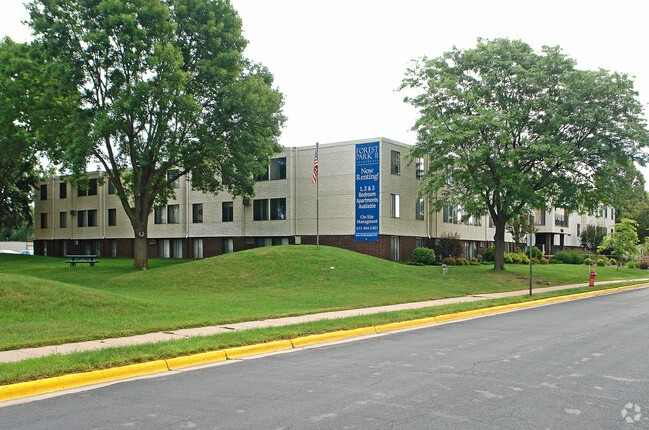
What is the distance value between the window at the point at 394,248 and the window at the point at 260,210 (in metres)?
10.3

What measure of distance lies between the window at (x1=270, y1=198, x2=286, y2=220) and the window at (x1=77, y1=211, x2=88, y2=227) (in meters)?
24.3

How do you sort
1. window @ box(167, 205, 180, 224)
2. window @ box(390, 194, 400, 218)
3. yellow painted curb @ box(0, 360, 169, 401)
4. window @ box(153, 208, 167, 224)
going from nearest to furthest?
yellow painted curb @ box(0, 360, 169, 401)
window @ box(390, 194, 400, 218)
window @ box(167, 205, 180, 224)
window @ box(153, 208, 167, 224)

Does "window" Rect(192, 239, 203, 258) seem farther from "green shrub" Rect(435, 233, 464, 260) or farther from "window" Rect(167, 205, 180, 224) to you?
"green shrub" Rect(435, 233, 464, 260)

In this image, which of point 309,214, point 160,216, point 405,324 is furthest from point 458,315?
point 160,216

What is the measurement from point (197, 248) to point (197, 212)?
10.5 ft

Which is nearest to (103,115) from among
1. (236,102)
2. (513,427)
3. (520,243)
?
(236,102)

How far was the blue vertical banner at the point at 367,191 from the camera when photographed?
1479 inches

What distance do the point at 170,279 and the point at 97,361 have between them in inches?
732

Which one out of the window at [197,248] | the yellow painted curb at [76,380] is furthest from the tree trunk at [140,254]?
the yellow painted curb at [76,380]

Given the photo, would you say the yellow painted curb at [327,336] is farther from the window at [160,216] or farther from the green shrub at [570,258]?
the green shrub at [570,258]

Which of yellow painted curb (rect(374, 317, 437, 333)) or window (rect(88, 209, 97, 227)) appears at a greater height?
window (rect(88, 209, 97, 227))

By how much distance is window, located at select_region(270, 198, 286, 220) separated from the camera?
42438mm

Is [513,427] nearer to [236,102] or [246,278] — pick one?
[246,278]

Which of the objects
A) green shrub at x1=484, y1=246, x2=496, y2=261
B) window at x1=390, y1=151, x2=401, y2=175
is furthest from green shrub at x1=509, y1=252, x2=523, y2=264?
window at x1=390, y1=151, x2=401, y2=175
